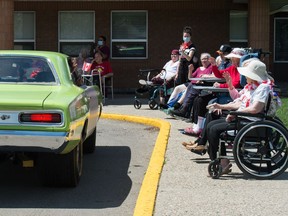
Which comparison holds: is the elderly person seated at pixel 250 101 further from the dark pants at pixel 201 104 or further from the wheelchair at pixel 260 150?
the dark pants at pixel 201 104

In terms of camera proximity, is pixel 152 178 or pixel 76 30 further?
pixel 76 30

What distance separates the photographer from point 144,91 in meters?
18.6

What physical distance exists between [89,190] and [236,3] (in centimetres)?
1516

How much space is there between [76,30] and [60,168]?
50.9ft

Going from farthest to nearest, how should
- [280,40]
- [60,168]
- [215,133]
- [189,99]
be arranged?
1. [280,40]
2. [189,99]
3. [215,133]
4. [60,168]

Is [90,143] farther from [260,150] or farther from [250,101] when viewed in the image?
[260,150]

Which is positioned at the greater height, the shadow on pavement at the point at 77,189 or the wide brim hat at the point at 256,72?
the wide brim hat at the point at 256,72

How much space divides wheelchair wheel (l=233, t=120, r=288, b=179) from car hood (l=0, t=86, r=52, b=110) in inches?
96.8

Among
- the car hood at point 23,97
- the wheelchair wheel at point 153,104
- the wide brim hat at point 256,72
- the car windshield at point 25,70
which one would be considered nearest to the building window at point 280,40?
the wheelchair wheel at point 153,104

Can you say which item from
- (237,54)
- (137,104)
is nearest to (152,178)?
(237,54)

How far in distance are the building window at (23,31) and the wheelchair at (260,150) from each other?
15.6m

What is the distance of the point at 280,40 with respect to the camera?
80.4ft

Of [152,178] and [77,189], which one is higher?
[152,178]

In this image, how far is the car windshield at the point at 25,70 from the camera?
896 cm
